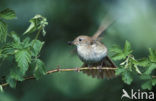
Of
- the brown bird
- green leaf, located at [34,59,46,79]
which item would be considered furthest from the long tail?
green leaf, located at [34,59,46,79]

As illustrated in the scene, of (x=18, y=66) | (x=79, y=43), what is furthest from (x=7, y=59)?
(x=79, y=43)

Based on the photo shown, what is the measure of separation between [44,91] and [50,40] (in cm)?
57

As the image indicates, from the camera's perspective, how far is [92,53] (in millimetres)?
3955

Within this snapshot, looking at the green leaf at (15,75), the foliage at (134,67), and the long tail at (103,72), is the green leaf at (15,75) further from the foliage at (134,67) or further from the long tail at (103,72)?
the long tail at (103,72)

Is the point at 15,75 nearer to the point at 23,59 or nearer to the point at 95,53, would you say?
the point at 23,59

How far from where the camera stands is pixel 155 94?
4348 millimetres

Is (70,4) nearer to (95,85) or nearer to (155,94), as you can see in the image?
(95,85)

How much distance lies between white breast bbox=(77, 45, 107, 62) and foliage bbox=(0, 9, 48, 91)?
130cm

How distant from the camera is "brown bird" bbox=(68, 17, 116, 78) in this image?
389 centimetres

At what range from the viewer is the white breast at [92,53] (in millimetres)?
3894

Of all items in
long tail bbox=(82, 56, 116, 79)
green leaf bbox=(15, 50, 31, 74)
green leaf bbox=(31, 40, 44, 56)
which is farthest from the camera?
long tail bbox=(82, 56, 116, 79)

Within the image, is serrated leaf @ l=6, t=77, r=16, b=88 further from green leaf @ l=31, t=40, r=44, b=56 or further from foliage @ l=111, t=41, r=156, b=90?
foliage @ l=111, t=41, r=156, b=90

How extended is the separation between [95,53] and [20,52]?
1477mm

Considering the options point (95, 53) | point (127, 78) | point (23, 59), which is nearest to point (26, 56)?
point (23, 59)
